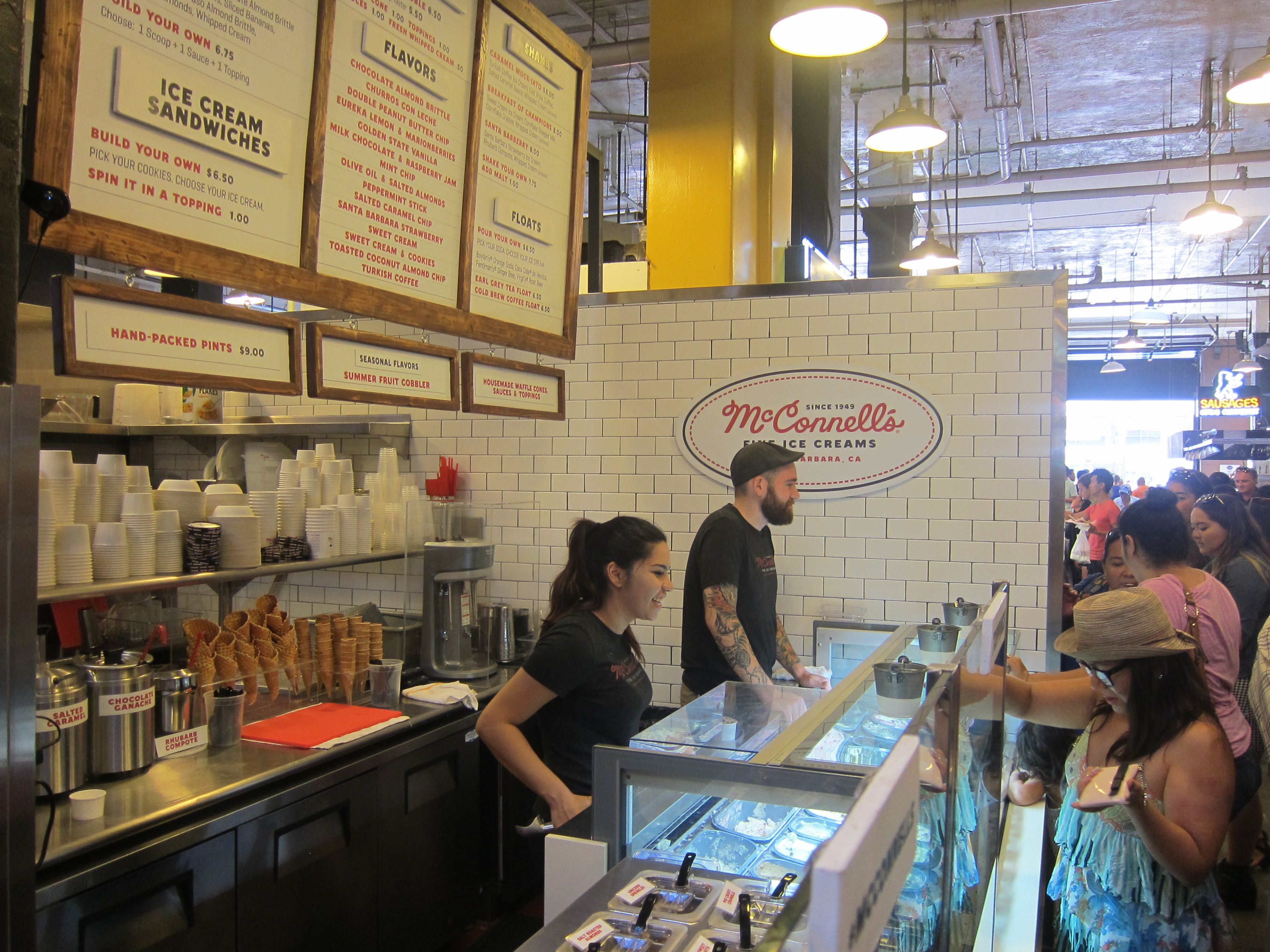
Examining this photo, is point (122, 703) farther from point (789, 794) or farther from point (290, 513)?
point (789, 794)

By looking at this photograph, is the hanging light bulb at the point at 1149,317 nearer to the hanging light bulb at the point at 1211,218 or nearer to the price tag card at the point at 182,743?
the hanging light bulb at the point at 1211,218

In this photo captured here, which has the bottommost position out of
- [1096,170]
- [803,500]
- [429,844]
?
[429,844]

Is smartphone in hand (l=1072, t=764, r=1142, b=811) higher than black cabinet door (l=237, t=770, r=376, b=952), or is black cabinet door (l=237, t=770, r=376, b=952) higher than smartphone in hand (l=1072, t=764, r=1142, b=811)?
smartphone in hand (l=1072, t=764, r=1142, b=811)

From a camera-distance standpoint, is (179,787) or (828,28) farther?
(828,28)

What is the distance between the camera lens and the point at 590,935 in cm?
151

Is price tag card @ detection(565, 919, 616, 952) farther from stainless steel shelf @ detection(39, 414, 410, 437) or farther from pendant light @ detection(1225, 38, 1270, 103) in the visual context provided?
pendant light @ detection(1225, 38, 1270, 103)

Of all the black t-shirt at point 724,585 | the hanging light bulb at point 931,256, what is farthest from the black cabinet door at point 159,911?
the hanging light bulb at point 931,256

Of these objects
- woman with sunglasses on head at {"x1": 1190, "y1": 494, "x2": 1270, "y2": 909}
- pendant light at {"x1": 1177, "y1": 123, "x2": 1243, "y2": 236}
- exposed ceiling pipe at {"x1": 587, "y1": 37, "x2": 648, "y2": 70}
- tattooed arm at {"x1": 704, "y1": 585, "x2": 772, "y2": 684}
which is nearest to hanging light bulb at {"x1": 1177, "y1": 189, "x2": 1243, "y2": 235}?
pendant light at {"x1": 1177, "y1": 123, "x2": 1243, "y2": 236}

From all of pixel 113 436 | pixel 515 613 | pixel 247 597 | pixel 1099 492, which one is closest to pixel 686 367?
pixel 515 613

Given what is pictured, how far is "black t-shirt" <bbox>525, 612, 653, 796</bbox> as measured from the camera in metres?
2.71

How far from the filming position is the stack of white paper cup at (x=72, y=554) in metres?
2.96

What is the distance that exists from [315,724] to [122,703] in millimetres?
850

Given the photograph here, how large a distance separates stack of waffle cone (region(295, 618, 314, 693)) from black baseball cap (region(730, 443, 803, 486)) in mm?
1834

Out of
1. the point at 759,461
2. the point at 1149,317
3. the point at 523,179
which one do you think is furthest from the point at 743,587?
the point at 1149,317
